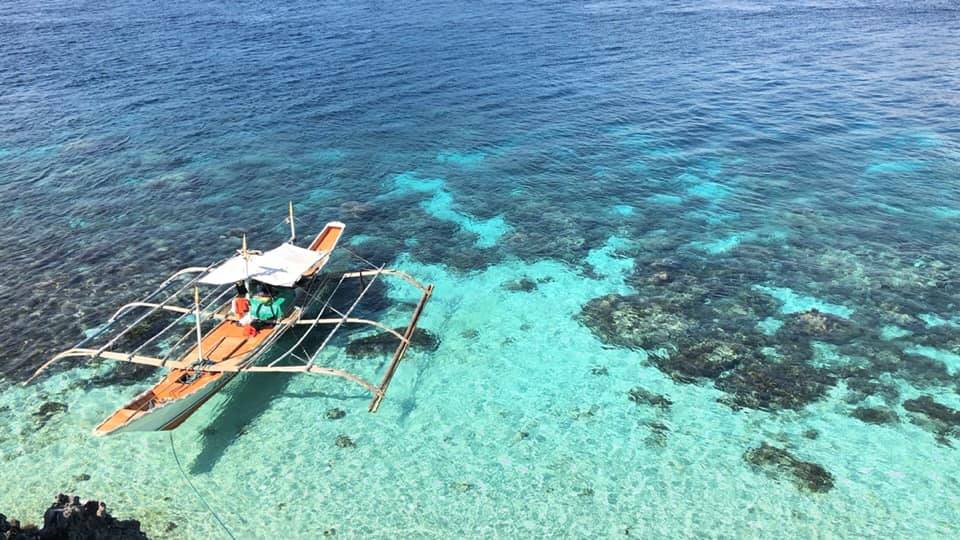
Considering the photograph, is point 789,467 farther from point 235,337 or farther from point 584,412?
point 235,337

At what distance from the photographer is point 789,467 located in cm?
1850

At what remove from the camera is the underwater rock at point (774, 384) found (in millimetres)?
20875

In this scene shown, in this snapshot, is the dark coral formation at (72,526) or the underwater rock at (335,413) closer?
the dark coral formation at (72,526)

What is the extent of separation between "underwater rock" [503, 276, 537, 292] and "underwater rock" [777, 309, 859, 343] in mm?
10394

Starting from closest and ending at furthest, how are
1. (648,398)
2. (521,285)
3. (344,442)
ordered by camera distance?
(344,442) < (648,398) < (521,285)

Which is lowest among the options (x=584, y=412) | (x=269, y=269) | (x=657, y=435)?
(x=657, y=435)

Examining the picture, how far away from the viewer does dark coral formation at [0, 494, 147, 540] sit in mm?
11664

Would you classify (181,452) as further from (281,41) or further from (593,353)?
(281,41)

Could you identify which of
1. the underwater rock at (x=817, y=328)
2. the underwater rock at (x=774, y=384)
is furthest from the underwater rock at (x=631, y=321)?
the underwater rock at (x=817, y=328)

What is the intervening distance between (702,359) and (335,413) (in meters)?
13.7

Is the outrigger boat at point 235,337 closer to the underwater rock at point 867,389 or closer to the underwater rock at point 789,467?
the underwater rock at point 789,467

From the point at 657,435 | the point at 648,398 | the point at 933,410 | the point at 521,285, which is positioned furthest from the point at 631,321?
the point at 933,410

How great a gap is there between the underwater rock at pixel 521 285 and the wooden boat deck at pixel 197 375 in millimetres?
10761

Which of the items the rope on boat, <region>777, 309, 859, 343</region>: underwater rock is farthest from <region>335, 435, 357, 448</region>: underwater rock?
<region>777, 309, 859, 343</region>: underwater rock
